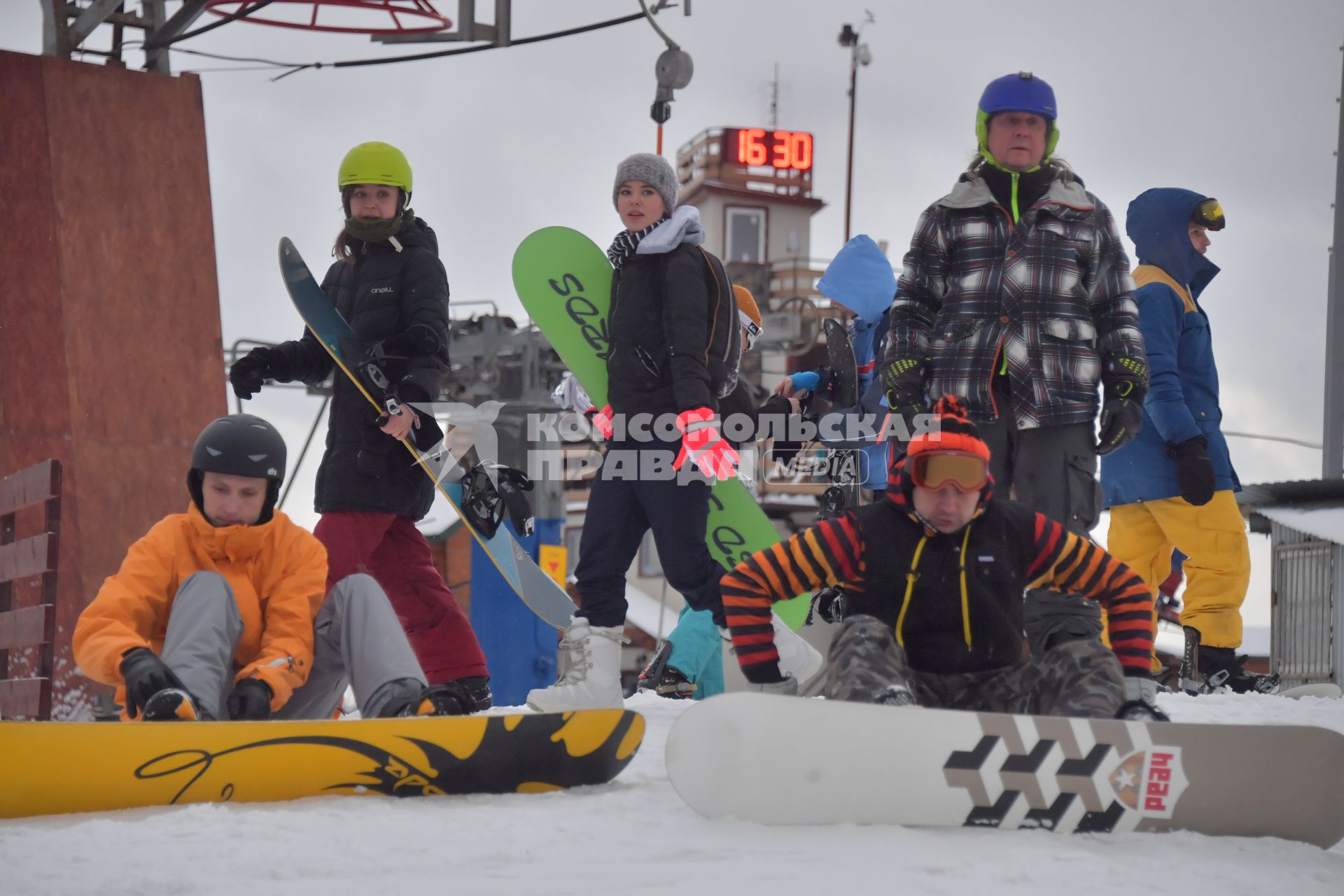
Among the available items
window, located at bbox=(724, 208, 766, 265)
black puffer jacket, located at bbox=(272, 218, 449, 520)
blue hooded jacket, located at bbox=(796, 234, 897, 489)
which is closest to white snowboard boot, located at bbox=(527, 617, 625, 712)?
black puffer jacket, located at bbox=(272, 218, 449, 520)

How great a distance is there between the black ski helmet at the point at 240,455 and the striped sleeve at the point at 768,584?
1.15 metres

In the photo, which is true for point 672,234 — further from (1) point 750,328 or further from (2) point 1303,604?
(2) point 1303,604

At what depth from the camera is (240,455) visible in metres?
3.13

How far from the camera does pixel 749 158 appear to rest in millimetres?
38594

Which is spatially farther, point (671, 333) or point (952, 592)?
point (671, 333)

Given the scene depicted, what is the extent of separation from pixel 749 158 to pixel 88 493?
34.2 metres

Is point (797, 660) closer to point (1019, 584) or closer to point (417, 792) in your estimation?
point (1019, 584)

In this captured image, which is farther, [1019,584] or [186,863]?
[1019,584]

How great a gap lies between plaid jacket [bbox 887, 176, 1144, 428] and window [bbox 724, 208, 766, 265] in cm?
3511

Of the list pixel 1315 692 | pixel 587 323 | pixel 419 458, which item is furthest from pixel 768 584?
pixel 1315 692

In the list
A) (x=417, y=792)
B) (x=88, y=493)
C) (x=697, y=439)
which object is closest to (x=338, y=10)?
(x=88, y=493)

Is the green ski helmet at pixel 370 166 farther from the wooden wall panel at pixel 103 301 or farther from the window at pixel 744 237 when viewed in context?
the window at pixel 744 237

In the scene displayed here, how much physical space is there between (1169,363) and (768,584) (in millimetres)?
2393

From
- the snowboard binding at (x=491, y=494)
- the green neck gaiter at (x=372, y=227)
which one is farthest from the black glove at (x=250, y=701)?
the green neck gaiter at (x=372, y=227)
